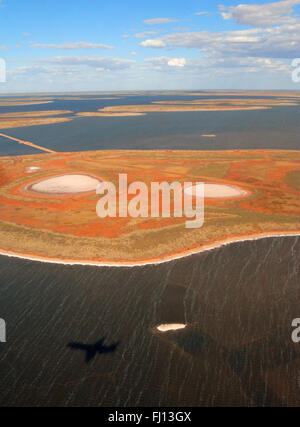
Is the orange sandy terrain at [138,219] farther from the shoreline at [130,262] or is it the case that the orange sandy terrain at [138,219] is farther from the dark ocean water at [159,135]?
the dark ocean water at [159,135]

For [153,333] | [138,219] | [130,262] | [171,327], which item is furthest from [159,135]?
[153,333]

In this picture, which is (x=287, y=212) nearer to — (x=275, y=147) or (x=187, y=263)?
(x=187, y=263)

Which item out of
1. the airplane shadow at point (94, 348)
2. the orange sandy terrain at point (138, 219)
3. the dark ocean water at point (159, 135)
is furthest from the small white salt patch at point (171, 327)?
the dark ocean water at point (159, 135)

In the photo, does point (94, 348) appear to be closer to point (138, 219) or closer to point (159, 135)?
point (138, 219)

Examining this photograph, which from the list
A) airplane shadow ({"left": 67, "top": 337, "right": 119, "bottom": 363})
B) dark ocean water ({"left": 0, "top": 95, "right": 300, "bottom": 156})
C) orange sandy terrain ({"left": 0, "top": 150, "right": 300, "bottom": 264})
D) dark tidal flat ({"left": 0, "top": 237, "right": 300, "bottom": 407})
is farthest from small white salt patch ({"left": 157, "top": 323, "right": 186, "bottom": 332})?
dark ocean water ({"left": 0, "top": 95, "right": 300, "bottom": 156})
